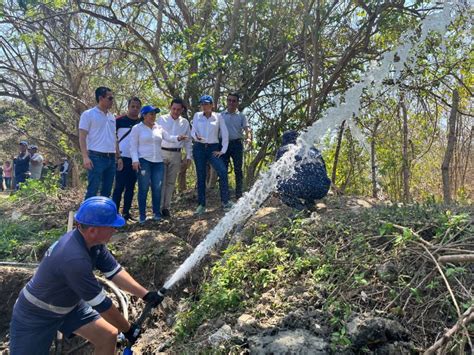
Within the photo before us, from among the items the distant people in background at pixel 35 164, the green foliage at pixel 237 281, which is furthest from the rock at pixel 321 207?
the distant people in background at pixel 35 164

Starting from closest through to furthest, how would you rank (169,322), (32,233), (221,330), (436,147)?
(221,330)
(169,322)
(32,233)
(436,147)

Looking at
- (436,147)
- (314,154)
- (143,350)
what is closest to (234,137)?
(314,154)

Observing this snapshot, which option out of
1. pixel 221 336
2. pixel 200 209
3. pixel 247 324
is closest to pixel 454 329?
pixel 247 324

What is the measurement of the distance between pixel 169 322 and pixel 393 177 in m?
6.58

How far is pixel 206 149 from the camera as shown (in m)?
6.33

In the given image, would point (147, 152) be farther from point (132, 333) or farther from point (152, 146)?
point (132, 333)

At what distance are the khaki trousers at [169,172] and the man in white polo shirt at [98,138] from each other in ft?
2.57

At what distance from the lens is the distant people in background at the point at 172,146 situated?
638cm

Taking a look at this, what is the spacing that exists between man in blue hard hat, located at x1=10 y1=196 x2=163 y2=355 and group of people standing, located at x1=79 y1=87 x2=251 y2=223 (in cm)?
263

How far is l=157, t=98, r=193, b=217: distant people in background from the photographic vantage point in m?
6.38

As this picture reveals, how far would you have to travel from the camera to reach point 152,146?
239 inches

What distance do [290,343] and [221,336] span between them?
1.81 ft

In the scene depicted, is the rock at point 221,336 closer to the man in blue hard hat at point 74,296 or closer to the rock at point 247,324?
the rock at point 247,324

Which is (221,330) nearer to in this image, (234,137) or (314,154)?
Result: (314,154)
